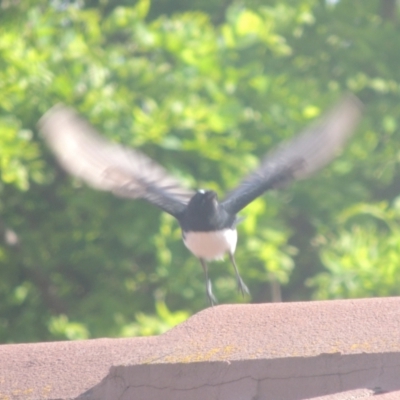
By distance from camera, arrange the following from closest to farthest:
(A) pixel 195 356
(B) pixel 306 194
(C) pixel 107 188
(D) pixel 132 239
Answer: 1. (A) pixel 195 356
2. (C) pixel 107 188
3. (D) pixel 132 239
4. (B) pixel 306 194

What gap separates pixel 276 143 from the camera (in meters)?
5.56

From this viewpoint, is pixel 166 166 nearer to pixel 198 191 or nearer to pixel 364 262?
pixel 198 191

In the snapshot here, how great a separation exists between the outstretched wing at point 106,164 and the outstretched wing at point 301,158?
0.30m

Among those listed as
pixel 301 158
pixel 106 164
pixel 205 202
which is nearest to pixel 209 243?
pixel 205 202

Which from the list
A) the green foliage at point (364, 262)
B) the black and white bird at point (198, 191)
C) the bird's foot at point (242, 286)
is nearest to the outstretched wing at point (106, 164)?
the black and white bird at point (198, 191)

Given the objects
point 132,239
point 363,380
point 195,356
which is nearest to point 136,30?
point 132,239

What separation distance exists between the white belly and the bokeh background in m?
0.76

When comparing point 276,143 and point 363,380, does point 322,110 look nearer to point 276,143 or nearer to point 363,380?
point 276,143

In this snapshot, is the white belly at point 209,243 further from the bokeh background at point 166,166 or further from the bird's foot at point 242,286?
the bokeh background at point 166,166

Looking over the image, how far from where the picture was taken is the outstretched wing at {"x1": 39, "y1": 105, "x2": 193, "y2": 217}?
4.44 m

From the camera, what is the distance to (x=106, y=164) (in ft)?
15.1

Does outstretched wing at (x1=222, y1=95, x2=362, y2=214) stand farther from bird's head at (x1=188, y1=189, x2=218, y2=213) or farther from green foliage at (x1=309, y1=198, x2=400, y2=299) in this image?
green foliage at (x1=309, y1=198, x2=400, y2=299)

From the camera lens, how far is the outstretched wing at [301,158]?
4367 millimetres

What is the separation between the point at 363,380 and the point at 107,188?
2.66 m
